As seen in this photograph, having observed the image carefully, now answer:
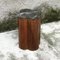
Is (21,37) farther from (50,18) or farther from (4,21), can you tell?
(50,18)

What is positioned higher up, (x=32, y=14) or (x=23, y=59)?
(x=32, y=14)

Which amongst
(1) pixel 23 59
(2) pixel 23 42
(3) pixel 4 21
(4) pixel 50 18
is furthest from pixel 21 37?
(4) pixel 50 18

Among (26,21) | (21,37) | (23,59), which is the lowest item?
(23,59)

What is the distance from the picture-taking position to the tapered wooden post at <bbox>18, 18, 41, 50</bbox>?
103 inches

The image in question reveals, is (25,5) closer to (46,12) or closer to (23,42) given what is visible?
(46,12)

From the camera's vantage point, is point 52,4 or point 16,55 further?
point 52,4

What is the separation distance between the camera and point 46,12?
362 cm

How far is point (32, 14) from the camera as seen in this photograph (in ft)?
8.77

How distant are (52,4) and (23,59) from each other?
53.5 inches

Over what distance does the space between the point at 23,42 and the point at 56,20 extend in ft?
3.47

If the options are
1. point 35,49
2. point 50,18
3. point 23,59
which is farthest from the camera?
point 50,18

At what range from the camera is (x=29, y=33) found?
8.75ft

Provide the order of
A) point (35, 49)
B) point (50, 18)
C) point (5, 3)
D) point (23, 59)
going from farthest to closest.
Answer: point (50, 18), point (5, 3), point (35, 49), point (23, 59)

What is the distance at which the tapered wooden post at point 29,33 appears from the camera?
2625 mm
